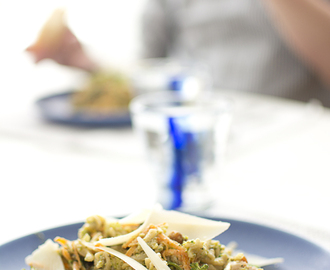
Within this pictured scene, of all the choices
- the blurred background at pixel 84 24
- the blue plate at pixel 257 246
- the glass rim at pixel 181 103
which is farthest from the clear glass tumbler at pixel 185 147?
the blurred background at pixel 84 24

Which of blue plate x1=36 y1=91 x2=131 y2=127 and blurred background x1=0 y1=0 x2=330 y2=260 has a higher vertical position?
blue plate x1=36 y1=91 x2=131 y2=127

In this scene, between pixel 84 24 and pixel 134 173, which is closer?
pixel 134 173

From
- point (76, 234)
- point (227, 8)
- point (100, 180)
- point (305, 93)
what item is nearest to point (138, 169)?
point (100, 180)

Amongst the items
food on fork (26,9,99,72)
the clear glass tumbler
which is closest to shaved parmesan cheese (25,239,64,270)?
the clear glass tumbler

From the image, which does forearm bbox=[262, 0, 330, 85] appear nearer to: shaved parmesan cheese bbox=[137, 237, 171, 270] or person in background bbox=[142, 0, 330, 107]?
person in background bbox=[142, 0, 330, 107]

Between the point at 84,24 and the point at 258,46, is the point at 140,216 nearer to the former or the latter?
the point at 258,46

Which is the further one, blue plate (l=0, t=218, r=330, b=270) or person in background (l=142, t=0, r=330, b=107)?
person in background (l=142, t=0, r=330, b=107)

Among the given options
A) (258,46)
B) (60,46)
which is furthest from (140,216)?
(258,46)

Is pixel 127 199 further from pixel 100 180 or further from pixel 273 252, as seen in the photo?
pixel 273 252
